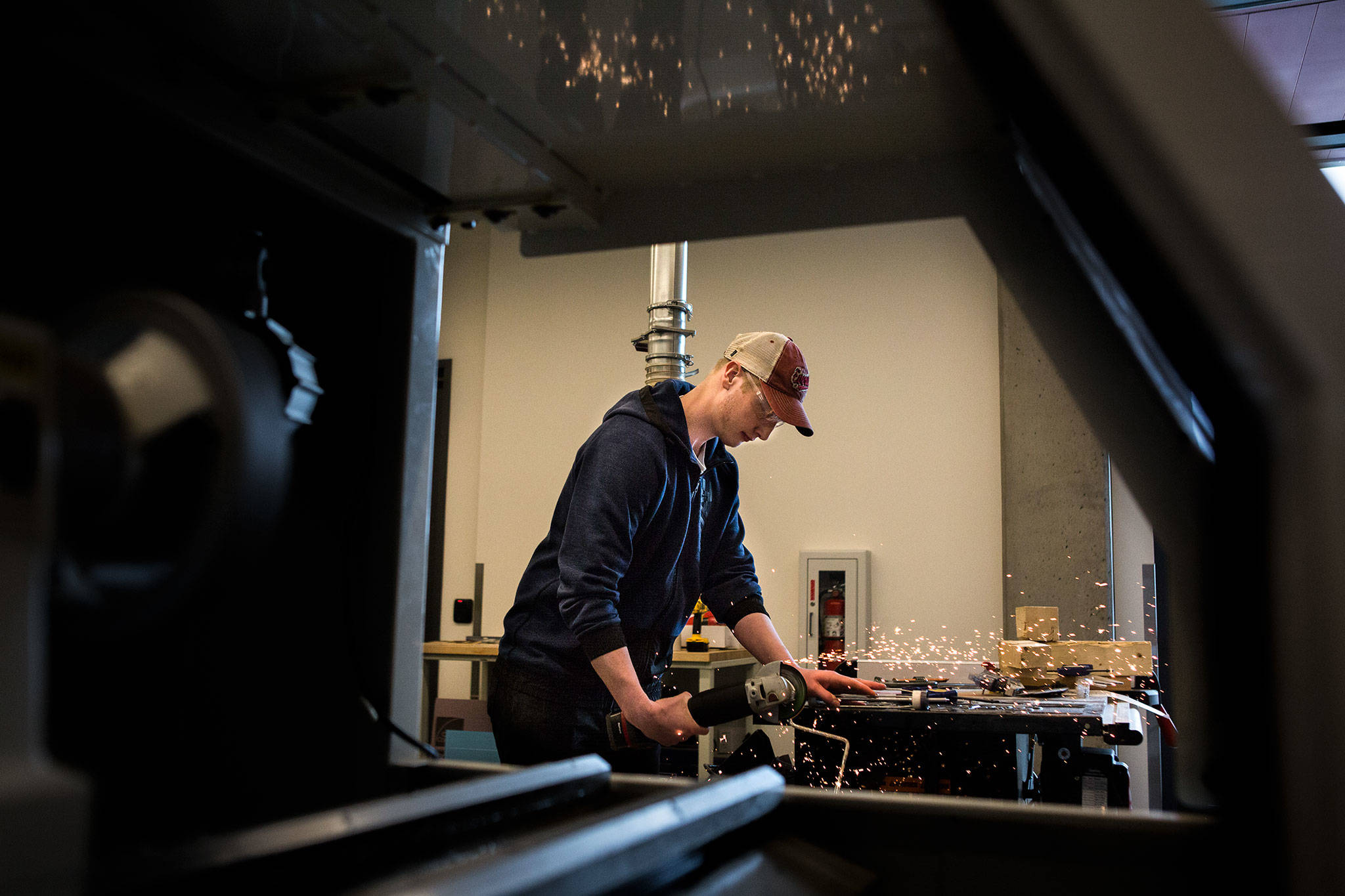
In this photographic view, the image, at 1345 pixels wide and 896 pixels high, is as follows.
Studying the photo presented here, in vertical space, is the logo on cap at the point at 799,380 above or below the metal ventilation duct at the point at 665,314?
below

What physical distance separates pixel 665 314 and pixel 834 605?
2.10m

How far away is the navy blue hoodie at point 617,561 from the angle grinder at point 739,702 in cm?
11

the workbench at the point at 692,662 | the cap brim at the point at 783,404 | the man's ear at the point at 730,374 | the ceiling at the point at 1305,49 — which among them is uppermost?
the ceiling at the point at 1305,49

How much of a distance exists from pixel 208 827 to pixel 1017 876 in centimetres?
51

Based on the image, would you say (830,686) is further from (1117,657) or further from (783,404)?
(1117,657)

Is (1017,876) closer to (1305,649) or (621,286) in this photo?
(1305,649)

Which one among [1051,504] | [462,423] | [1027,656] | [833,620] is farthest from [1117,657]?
[462,423]

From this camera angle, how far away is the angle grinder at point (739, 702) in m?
1.58

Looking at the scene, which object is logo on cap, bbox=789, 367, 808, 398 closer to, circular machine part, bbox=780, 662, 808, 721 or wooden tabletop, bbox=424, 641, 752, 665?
circular machine part, bbox=780, 662, 808, 721

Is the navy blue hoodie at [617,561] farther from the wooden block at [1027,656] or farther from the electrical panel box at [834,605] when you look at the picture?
the electrical panel box at [834,605]

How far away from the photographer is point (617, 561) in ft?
5.73

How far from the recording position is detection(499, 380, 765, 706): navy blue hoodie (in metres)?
1.72

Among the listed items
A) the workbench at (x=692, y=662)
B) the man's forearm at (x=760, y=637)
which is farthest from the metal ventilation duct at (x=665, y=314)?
the man's forearm at (x=760, y=637)

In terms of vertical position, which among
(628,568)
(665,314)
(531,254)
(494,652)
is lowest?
(494,652)
